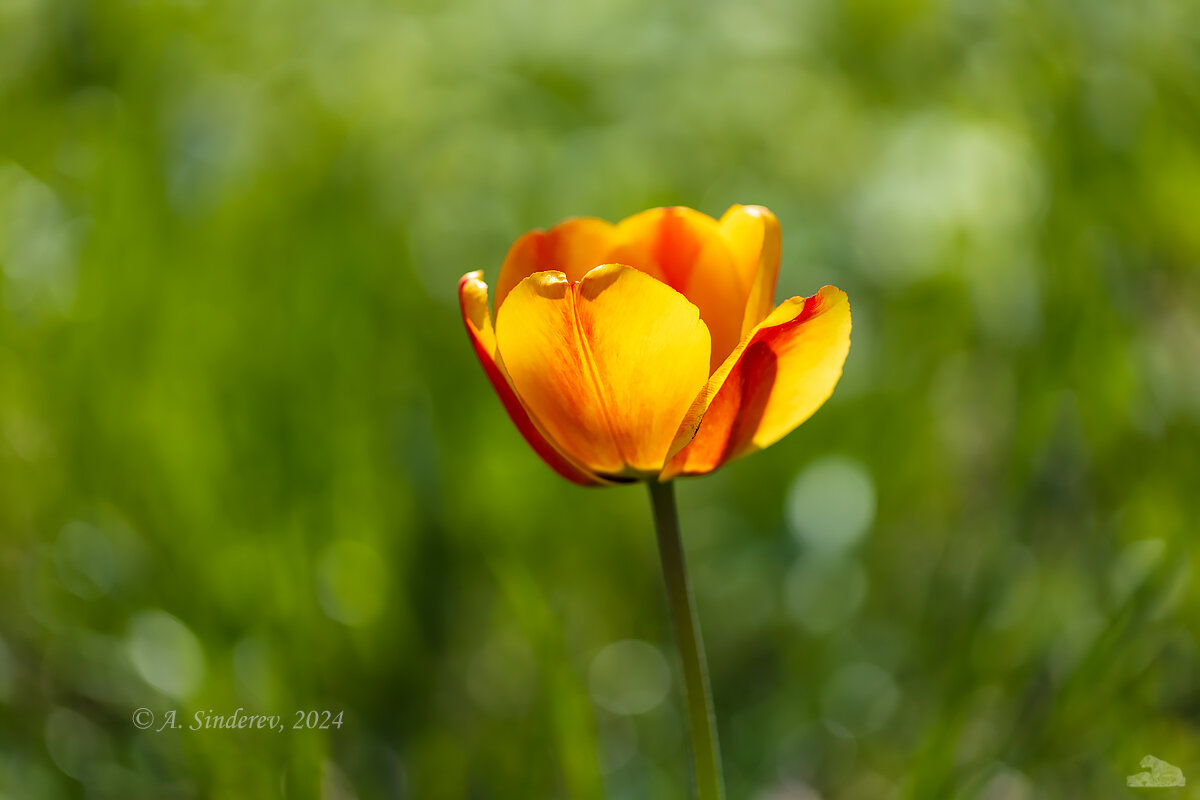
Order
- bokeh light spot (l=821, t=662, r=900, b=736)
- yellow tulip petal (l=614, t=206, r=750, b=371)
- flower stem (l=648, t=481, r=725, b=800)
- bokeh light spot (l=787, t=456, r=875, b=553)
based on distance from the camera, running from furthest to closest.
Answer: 1. bokeh light spot (l=787, t=456, r=875, b=553)
2. bokeh light spot (l=821, t=662, r=900, b=736)
3. yellow tulip petal (l=614, t=206, r=750, b=371)
4. flower stem (l=648, t=481, r=725, b=800)

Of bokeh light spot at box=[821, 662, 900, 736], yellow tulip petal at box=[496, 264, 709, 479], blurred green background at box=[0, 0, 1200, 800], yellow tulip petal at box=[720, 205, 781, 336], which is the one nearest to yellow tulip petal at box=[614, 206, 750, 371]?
yellow tulip petal at box=[720, 205, 781, 336]

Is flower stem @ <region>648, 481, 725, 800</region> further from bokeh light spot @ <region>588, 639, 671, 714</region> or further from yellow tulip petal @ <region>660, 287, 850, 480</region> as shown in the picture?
bokeh light spot @ <region>588, 639, 671, 714</region>

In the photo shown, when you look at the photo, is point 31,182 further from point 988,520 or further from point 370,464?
point 988,520

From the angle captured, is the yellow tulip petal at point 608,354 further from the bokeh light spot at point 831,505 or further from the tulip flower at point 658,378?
the bokeh light spot at point 831,505

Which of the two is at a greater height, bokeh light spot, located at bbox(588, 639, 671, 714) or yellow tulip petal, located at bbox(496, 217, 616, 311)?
yellow tulip petal, located at bbox(496, 217, 616, 311)

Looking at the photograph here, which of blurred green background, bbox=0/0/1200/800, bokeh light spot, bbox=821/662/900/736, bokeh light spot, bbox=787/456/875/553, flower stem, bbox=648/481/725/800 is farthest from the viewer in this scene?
bokeh light spot, bbox=787/456/875/553

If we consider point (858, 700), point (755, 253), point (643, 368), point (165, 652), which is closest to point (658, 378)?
point (643, 368)

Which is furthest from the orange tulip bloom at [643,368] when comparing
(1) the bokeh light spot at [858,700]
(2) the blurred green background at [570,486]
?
(1) the bokeh light spot at [858,700]
